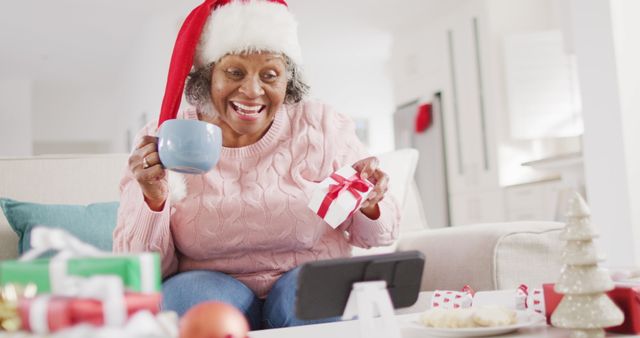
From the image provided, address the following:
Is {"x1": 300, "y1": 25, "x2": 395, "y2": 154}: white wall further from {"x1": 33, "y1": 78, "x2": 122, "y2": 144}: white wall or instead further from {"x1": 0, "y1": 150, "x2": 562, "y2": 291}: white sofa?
{"x1": 0, "y1": 150, "x2": 562, "y2": 291}: white sofa

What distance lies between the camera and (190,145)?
860mm

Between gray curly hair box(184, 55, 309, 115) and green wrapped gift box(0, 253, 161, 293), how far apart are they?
922mm

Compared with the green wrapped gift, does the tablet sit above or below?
below

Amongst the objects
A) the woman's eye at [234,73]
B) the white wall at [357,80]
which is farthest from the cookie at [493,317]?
the white wall at [357,80]

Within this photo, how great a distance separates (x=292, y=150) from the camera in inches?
56.9

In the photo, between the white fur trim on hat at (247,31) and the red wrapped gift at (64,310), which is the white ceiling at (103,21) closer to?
the white fur trim on hat at (247,31)

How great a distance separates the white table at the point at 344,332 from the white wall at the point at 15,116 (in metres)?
7.59

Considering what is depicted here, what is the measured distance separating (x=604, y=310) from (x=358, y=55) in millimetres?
6929

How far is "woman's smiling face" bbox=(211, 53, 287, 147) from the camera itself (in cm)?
136

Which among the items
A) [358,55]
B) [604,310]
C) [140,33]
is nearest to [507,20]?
[358,55]

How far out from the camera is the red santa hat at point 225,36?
138 centimetres

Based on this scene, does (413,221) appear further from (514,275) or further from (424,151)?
(424,151)

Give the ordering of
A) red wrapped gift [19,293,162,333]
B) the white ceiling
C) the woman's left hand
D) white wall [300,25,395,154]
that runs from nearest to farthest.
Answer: red wrapped gift [19,293,162,333], the woman's left hand, the white ceiling, white wall [300,25,395,154]

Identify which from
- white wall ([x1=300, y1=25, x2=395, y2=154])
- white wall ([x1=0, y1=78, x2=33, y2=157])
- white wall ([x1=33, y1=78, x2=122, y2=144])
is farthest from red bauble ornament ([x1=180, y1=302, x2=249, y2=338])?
white wall ([x1=33, y1=78, x2=122, y2=144])
